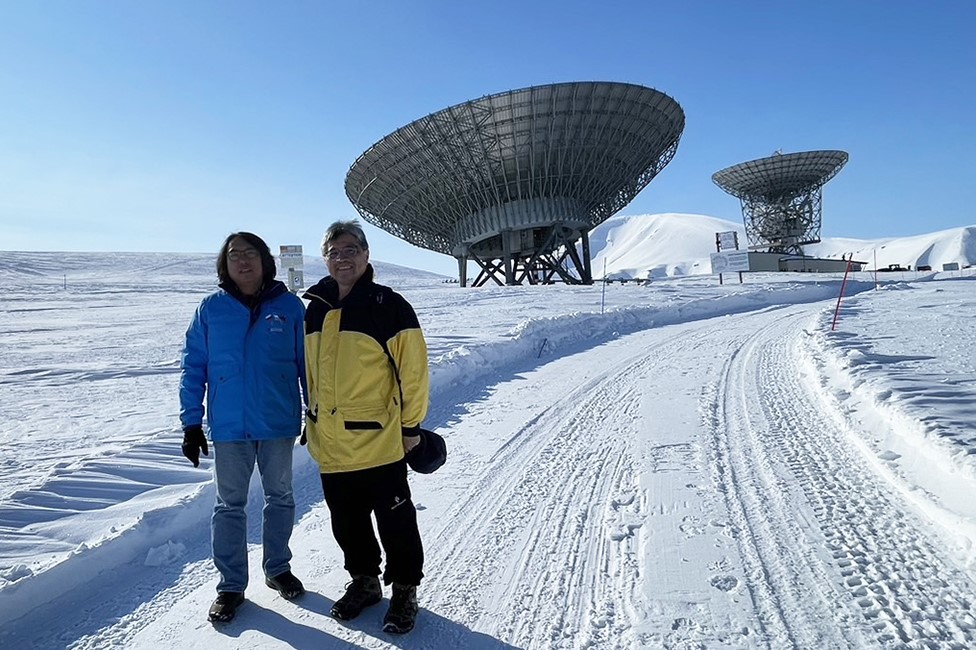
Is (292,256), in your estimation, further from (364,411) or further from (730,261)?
(730,261)

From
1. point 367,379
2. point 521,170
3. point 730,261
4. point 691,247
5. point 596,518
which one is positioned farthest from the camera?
point 691,247

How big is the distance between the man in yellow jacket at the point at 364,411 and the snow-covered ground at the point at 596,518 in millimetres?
194

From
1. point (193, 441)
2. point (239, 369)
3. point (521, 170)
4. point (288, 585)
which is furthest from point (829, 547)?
point (521, 170)

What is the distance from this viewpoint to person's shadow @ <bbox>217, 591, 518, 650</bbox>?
221 cm

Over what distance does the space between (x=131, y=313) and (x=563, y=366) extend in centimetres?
1727

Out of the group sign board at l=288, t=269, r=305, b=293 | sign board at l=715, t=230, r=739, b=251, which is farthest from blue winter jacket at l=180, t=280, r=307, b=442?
sign board at l=715, t=230, r=739, b=251

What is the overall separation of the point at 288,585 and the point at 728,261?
3419 centimetres

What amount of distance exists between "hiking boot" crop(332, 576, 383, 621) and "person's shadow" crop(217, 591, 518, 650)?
0.03m

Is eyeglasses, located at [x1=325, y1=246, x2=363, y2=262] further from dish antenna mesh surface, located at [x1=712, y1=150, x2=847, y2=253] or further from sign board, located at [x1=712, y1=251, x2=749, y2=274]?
dish antenna mesh surface, located at [x1=712, y1=150, x2=847, y2=253]

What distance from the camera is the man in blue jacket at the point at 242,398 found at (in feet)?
8.19

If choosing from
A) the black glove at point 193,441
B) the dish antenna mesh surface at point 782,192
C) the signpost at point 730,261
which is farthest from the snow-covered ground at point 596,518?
the dish antenna mesh surface at point 782,192

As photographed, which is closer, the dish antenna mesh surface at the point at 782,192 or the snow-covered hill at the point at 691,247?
the dish antenna mesh surface at the point at 782,192

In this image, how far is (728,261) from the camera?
3244 centimetres

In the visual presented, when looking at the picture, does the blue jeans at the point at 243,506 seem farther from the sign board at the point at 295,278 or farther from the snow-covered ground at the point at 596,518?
the sign board at the point at 295,278
